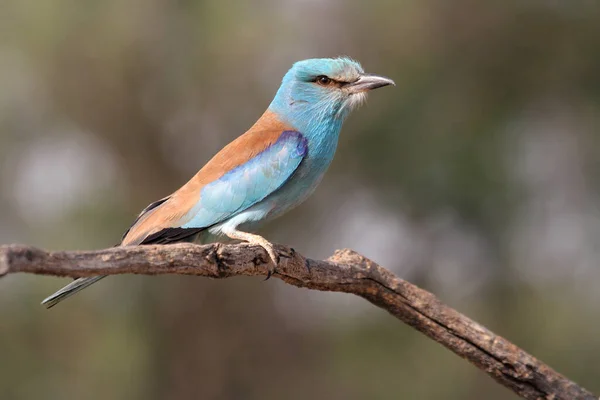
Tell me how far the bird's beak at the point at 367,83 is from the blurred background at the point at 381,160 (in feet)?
9.60

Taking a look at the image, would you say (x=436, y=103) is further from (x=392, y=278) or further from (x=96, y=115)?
(x=392, y=278)

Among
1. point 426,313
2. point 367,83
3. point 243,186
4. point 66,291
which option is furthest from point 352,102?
point 66,291

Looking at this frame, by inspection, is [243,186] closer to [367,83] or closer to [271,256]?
[271,256]

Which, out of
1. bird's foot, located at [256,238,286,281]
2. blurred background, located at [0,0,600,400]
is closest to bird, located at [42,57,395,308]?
bird's foot, located at [256,238,286,281]

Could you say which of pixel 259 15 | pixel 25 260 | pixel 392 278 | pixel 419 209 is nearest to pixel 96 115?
pixel 259 15

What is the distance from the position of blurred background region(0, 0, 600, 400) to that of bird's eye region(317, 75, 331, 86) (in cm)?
289

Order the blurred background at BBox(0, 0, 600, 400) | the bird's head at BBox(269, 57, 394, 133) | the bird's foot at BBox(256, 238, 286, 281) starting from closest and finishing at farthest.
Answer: the bird's foot at BBox(256, 238, 286, 281)
the bird's head at BBox(269, 57, 394, 133)
the blurred background at BBox(0, 0, 600, 400)

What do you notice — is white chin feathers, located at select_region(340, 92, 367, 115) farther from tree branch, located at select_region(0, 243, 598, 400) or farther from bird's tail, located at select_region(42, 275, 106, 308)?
bird's tail, located at select_region(42, 275, 106, 308)

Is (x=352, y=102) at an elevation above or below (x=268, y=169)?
above

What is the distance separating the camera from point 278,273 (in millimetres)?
3273

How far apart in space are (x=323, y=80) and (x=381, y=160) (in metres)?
3.16

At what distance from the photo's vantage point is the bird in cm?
368

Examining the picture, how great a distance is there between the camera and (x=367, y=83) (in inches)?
162

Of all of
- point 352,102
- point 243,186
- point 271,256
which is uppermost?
point 352,102
